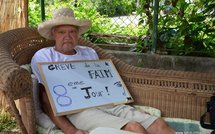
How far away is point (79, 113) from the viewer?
2746 millimetres

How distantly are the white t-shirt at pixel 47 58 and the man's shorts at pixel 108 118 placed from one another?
0.20 metres

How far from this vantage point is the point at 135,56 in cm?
459

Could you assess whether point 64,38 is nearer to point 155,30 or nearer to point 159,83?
point 159,83

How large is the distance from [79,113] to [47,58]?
540mm

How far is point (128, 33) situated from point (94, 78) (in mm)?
2707

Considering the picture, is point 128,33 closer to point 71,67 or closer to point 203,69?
point 203,69

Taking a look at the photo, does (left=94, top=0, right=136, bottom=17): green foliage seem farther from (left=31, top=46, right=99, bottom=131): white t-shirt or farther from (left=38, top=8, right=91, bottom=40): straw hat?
(left=38, top=8, right=91, bottom=40): straw hat

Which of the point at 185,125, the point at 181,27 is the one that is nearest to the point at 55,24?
the point at 185,125

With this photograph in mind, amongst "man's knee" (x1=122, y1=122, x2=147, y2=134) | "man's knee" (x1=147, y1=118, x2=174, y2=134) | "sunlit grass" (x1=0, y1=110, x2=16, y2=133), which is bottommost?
"sunlit grass" (x1=0, y1=110, x2=16, y2=133)

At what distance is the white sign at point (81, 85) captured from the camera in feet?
8.96

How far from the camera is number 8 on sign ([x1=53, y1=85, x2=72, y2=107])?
2705 millimetres

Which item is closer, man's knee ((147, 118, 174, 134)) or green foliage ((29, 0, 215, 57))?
man's knee ((147, 118, 174, 134))

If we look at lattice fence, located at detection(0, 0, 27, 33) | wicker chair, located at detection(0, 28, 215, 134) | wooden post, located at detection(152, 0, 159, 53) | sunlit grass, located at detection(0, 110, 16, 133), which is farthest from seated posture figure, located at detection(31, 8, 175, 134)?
wooden post, located at detection(152, 0, 159, 53)

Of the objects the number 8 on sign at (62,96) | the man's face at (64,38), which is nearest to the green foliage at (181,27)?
the man's face at (64,38)
